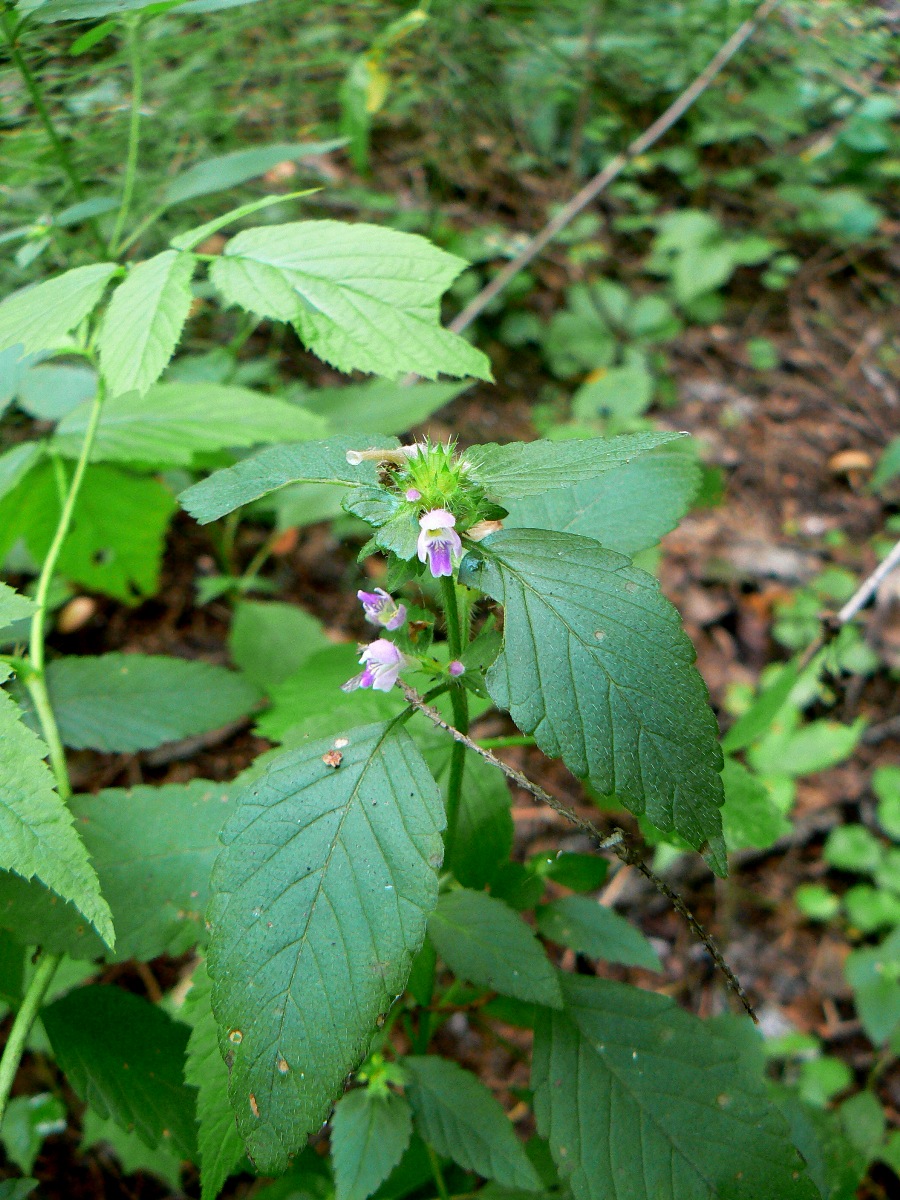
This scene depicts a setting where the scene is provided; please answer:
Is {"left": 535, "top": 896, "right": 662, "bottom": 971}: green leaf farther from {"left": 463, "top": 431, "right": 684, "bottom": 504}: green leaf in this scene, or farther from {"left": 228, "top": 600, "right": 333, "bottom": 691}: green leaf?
{"left": 228, "top": 600, "right": 333, "bottom": 691}: green leaf

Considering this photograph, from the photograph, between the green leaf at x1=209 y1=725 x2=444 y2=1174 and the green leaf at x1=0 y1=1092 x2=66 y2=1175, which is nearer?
the green leaf at x1=209 y1=725 x2=444 y2=1174

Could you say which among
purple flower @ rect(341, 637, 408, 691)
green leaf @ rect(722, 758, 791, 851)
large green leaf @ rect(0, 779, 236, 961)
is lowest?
green leaf @ rect(722, 758, 791, 851)

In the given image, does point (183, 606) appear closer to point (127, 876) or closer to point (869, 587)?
point (127, 876)

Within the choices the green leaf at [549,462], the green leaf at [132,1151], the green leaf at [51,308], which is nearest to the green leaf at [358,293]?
the green leaf at [51,308]

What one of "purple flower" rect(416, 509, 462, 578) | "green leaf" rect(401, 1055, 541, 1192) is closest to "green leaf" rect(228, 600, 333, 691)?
"green leaf" rect(401, 1055, 541, 1192)

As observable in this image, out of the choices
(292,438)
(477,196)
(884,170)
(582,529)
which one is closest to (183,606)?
(292,438)

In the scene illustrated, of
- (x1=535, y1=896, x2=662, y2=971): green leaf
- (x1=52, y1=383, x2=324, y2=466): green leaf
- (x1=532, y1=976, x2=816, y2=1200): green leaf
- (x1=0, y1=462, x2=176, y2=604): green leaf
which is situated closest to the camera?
(x1=532, y1=976, x2=816, y2=1200): green leaf
